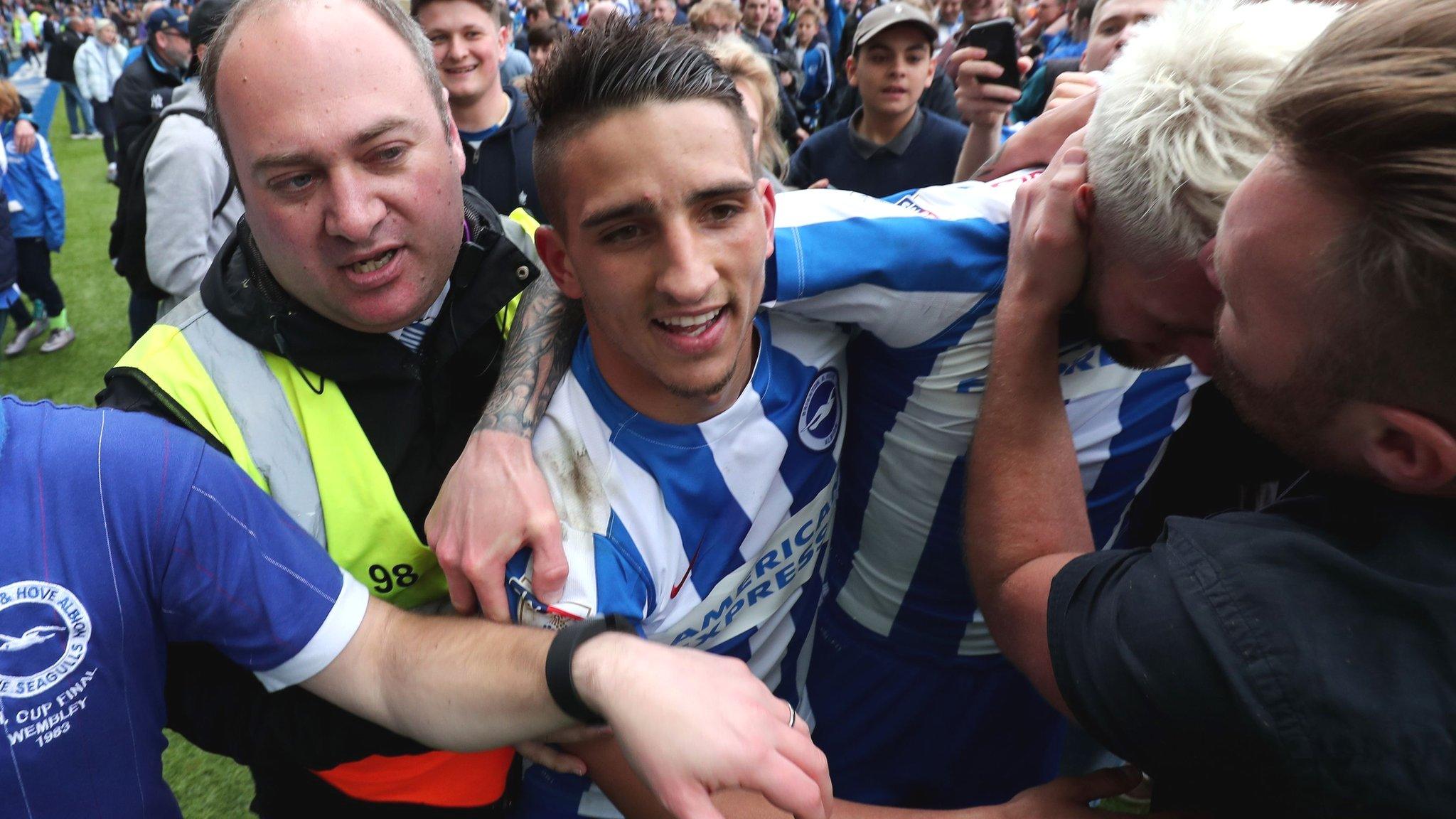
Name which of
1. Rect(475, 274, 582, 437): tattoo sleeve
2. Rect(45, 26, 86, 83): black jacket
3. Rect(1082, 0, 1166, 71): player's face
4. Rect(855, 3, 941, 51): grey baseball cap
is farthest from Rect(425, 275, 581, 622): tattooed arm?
Rect(45, 26, 86, 83): black jacket

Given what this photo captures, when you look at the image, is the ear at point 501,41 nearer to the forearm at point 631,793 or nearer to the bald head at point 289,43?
the bald head at point 289,43

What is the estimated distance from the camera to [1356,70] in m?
0.95

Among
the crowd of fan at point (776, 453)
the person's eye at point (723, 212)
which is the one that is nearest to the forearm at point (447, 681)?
the crowd of fan at point (776, 453)

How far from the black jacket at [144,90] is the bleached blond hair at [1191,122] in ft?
17.5

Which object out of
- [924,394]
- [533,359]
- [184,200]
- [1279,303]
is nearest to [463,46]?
[184,200]

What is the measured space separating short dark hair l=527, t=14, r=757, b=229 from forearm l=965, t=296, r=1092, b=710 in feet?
2.01

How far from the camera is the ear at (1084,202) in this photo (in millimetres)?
1597

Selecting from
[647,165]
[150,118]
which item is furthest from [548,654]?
[150,118]

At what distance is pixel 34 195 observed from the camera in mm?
6340

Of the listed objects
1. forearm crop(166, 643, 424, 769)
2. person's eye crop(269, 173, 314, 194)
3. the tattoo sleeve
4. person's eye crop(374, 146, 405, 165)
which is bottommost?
forearm crop(166, 643, 424, 769)

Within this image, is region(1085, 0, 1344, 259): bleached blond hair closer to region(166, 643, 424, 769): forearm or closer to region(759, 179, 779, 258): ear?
region(759, 179, 779, 258): ear

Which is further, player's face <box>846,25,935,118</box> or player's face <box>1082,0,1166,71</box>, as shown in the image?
player's face <box>846,25,935,118</box>

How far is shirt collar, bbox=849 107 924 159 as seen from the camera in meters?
4.31

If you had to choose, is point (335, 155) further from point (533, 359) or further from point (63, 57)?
point (63, 57)
